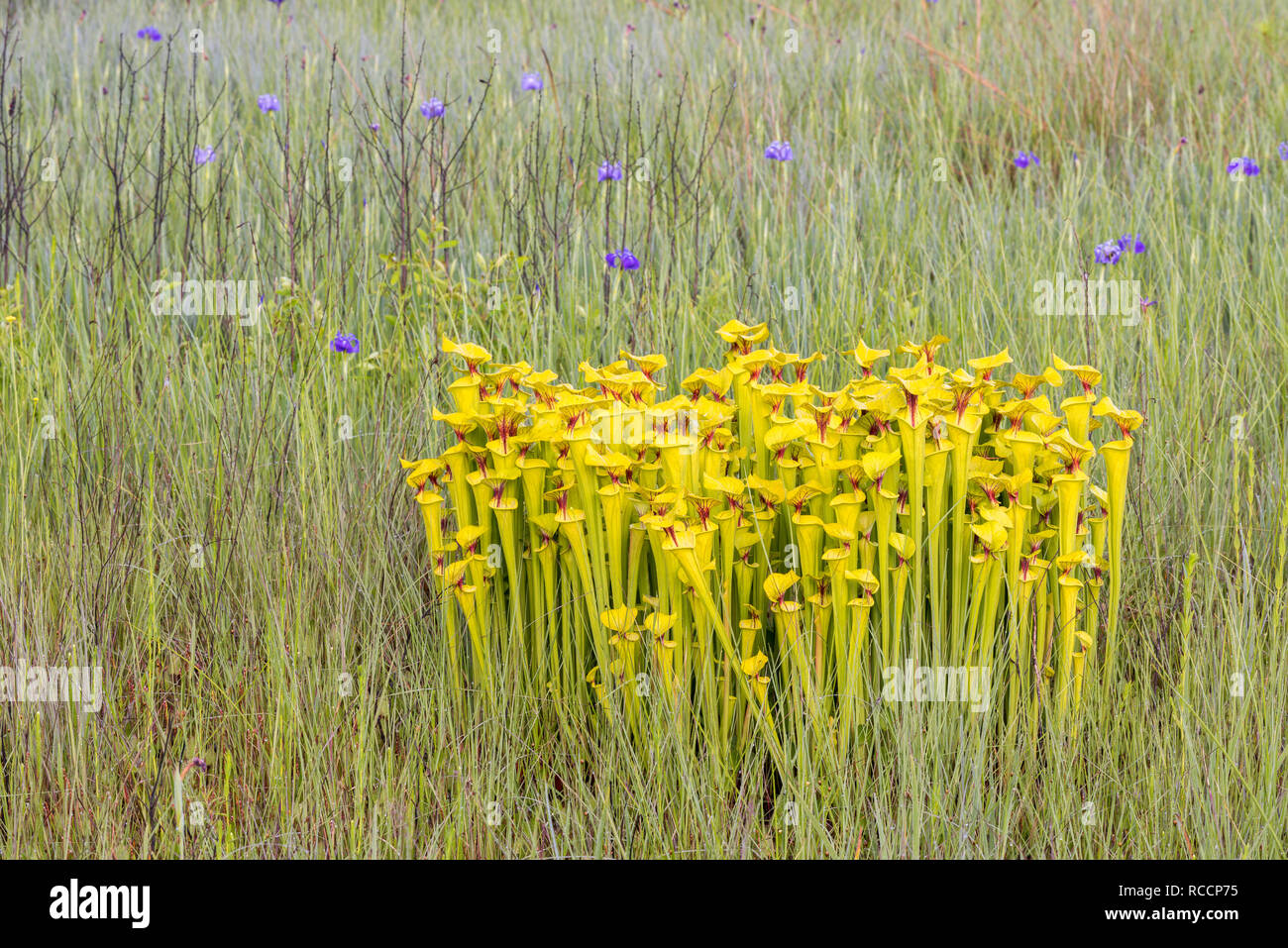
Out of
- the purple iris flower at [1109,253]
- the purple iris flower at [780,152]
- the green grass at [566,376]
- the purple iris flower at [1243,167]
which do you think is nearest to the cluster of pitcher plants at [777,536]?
the green grass at [566,376]

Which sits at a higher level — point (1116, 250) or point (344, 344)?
point (1116, 250)

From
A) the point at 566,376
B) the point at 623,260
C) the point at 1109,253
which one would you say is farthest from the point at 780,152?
the point at 566,376

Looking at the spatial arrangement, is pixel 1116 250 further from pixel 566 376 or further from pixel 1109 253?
pixel 566 376

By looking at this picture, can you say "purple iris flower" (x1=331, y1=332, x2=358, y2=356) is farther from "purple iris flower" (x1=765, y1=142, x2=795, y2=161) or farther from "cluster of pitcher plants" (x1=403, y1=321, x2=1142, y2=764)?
"purple iris flower" (x1=765, y1=142, x2=795, y2=161)

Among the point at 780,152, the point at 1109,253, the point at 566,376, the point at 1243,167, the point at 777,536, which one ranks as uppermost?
the point at 780,152

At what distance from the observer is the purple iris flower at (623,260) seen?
2.80 metres

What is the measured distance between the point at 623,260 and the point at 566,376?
15.4 inches

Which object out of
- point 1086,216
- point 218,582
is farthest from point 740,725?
point 1086,216

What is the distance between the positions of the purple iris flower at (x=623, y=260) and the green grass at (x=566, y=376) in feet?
0.18

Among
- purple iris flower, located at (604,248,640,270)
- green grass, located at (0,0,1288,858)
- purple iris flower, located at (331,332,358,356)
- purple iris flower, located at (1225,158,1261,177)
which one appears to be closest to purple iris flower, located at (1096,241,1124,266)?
green grass, located at (0,0,1288,858)

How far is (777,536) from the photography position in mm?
1813

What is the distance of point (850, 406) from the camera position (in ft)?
5.47

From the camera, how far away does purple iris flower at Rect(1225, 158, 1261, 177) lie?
11.5 feet

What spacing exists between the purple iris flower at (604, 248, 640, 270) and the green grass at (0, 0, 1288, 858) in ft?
0.18
